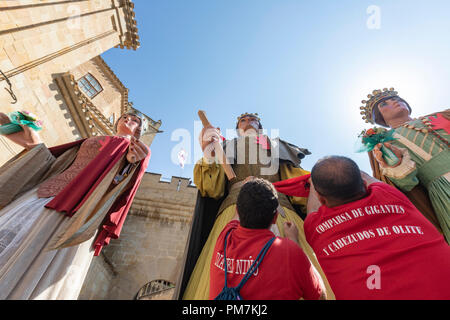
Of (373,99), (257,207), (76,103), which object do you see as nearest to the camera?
(257,207)

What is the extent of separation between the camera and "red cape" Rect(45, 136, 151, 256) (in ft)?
5.95

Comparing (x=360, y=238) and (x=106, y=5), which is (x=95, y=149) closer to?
(x=360, y=238)

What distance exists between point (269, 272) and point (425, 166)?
2273mm

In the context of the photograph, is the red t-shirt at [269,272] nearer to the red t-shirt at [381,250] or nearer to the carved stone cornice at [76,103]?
the red t-shirt at [381,250]

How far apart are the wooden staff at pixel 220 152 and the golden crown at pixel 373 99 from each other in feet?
9.25

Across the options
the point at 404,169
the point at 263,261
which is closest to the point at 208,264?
the point at 263,261

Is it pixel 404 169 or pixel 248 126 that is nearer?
pixel 404 169

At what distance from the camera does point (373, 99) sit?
3.27 metres

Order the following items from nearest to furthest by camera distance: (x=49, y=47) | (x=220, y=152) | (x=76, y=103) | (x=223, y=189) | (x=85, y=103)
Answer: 1. (x=220, y=152)
2. (x=223, y=189)
3. (x=49, y=47)
4. (x=76, y=103)
5. (x=85, y=103)

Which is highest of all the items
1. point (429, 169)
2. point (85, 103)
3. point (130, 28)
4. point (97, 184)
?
point (130, 28)

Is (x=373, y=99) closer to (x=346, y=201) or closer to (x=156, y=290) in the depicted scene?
(x=346, y=201)

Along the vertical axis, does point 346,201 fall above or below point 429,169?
below

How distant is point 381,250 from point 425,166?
1.75 meters
